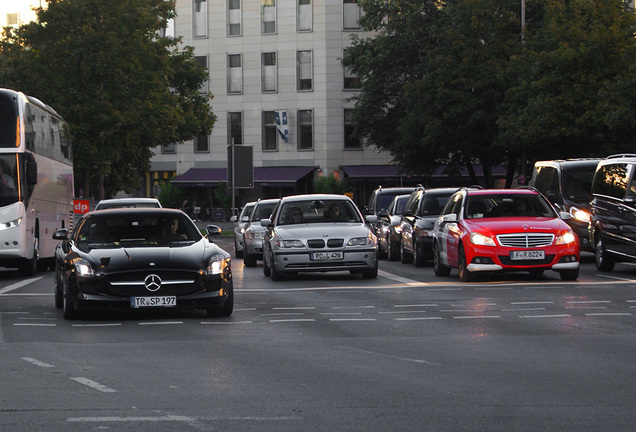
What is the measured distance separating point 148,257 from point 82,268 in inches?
30.1

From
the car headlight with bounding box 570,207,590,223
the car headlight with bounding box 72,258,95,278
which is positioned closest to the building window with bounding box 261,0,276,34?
the car headlight with bounding box 570,207,590,223

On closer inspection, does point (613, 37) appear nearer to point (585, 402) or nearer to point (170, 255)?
point (170, 255)

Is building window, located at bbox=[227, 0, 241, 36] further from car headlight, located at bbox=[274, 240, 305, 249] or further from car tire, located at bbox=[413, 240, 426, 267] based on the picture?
car headlight, located at bbox=[274, 240, 305, 249]

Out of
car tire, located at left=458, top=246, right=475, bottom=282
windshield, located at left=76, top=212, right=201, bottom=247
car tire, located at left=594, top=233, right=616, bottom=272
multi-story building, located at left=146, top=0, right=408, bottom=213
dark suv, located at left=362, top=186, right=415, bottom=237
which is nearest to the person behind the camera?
windshield, located at left=76, top=212, right=201, bottom=247

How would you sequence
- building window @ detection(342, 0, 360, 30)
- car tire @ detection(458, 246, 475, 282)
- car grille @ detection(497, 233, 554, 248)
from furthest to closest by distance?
building window @ detection(342, 0, 360, 30)
car tire @ detection(458, 246, 475, 282)
car grille @ detection(497, 233, 554, 248)

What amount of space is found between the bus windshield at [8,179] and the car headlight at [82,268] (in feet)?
37.1

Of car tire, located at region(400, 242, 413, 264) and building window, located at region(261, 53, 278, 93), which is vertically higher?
building window, located at region(261, 53, 278, 93)

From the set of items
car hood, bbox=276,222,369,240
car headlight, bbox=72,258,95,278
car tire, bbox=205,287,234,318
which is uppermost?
car hood, bbox=276,222,369,240

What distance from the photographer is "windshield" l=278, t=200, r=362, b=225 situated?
22.7 meters

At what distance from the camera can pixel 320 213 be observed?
2283 centimetres

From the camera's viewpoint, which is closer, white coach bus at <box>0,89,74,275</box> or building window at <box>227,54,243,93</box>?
white coach bus at <box>0,89,74,275</box>

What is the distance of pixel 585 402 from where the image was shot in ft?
26.7

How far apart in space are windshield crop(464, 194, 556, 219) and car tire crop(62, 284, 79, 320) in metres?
8.43

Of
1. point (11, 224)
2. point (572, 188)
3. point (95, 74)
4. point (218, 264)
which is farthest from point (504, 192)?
point (95, 74)
